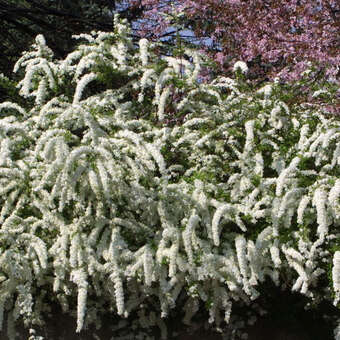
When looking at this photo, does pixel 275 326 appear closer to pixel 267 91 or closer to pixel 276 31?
pixel 267 91

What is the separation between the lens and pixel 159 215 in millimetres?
4160

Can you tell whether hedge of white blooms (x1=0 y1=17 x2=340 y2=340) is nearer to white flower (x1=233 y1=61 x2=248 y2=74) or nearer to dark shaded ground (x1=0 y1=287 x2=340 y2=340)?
dark shaded ground (x1=0 y1=287 x2=340 y2=340)

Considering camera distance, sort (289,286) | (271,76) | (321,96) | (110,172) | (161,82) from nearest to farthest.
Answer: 1. (110,172)
2. (289,286)
3. (161,82)
4. (321,96)
5. (271,76)

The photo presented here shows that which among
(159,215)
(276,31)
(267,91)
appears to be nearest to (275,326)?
(159,215)

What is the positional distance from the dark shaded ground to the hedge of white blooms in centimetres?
14

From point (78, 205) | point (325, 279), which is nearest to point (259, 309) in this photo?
point (325, 279)

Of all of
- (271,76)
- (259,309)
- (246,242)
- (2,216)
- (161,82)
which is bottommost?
(259,309)

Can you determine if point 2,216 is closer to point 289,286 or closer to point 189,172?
point 189,172

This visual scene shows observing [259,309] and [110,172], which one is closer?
[110,172]

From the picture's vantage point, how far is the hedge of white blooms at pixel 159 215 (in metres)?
3.87

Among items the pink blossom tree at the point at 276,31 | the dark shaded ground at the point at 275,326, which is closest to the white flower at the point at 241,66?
the dark shaded ground at the point at 275,326

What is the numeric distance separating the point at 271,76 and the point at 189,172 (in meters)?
4.44

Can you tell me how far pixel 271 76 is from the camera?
28.2 feet

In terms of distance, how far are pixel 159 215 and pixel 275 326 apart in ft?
4.22
